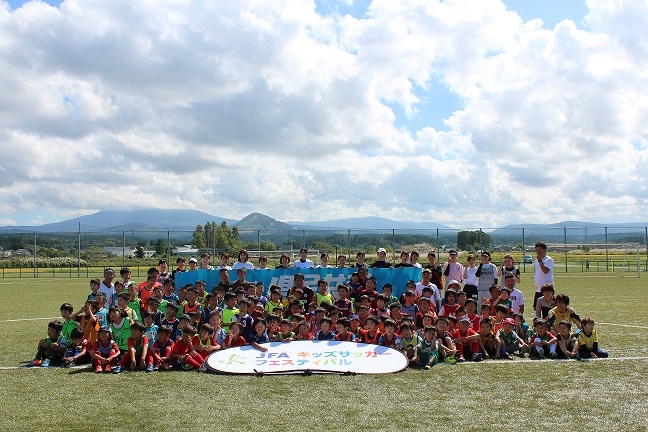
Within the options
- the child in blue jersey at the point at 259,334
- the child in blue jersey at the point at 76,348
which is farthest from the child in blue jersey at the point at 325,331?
the child in blue jersey at the point at 76,348

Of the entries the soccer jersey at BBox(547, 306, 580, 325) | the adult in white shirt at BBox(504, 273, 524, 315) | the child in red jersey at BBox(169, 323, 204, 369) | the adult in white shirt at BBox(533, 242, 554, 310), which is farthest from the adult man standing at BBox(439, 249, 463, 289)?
the child in red jersey at BBox(169, 323, 204, 369)

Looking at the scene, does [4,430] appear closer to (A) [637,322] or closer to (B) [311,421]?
(B) [311,421]

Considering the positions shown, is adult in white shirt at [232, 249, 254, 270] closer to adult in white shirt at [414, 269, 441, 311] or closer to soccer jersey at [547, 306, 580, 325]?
adult in white shirt at [414, 269, 441, 311]

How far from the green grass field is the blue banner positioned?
3.61m

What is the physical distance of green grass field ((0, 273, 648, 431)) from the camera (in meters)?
5.45

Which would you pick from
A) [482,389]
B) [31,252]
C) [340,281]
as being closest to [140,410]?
[482,389]

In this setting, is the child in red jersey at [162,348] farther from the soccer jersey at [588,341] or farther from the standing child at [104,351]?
the soccer jersey at [588,341]

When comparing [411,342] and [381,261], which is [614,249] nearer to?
[381,261]

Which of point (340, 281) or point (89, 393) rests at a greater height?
point (340, 281)

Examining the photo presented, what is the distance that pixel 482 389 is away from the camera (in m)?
6.76

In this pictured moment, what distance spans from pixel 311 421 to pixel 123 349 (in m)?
4.14

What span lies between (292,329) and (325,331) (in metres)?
0.56

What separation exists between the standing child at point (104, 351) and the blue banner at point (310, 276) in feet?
11.2

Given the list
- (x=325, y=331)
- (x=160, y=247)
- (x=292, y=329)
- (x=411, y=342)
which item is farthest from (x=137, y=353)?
(x=160, y=247)
